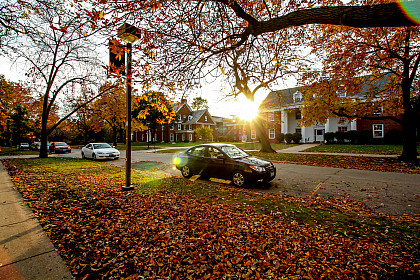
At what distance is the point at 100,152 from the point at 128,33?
13.6 metres

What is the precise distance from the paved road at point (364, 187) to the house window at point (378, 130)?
2559 cm

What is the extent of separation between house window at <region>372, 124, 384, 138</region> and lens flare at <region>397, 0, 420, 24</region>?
34.1 meters

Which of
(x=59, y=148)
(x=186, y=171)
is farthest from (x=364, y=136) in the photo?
(x=59, y=148)

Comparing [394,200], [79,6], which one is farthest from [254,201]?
[79,6]

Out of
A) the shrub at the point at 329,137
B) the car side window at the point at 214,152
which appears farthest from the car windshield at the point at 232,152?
the shrub at the point at 329,137

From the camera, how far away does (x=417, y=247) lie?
317 cm

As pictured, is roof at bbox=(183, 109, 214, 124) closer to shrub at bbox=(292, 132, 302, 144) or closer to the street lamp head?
shrub at bbox=(292, 132, 302, 144)

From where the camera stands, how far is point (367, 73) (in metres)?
12.9

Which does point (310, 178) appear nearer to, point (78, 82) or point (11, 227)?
point (11, 227)

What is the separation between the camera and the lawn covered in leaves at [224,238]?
8.45ft

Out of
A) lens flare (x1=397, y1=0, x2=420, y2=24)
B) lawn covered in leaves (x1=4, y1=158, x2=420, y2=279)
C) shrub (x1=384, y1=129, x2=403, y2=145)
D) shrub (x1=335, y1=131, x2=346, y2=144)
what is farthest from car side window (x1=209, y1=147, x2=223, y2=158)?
shrub (x1=384, y1=129, x2=403, y2=145)

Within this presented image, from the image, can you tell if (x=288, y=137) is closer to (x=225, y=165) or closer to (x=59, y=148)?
(x=225, y=165)

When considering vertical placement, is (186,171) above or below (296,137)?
below

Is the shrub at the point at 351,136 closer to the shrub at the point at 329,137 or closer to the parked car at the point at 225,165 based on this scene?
the shrub at the point at 329,137
